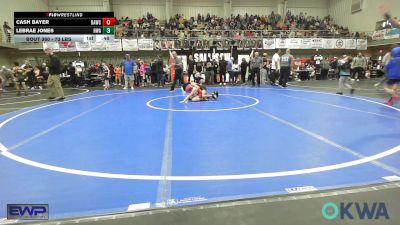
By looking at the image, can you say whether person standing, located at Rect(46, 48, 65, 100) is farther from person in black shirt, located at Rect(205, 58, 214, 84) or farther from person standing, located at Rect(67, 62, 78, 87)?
person in black shirt, located at Rect(205, 58, 214, 84)

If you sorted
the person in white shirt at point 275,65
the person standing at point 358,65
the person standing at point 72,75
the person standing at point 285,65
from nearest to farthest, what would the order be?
1. the person standing at point 285,65
2. the person in white shirt at point 275,65
3. the person standing at point 72,75
4. the person standing at point 358,65

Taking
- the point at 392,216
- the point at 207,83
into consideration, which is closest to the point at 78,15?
the point at 207,83

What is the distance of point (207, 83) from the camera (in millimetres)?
18797

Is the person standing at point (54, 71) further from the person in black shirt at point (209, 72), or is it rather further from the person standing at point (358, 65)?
the person standing at point (358, 65)

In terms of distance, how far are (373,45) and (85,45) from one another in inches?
974

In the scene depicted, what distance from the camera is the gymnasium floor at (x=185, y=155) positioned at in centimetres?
323

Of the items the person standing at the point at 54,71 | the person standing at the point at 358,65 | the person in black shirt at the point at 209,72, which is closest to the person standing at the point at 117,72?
the person in black shirt at the point at 209,72

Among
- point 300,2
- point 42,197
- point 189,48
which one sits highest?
point 300,2

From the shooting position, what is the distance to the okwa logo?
2525mm

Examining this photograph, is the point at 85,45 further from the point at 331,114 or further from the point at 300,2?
the point at 300,2

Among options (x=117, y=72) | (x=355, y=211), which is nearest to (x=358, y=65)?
(x=117, y=72)

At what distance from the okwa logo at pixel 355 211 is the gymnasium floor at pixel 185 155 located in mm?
482

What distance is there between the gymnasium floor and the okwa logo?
1.58 feet
